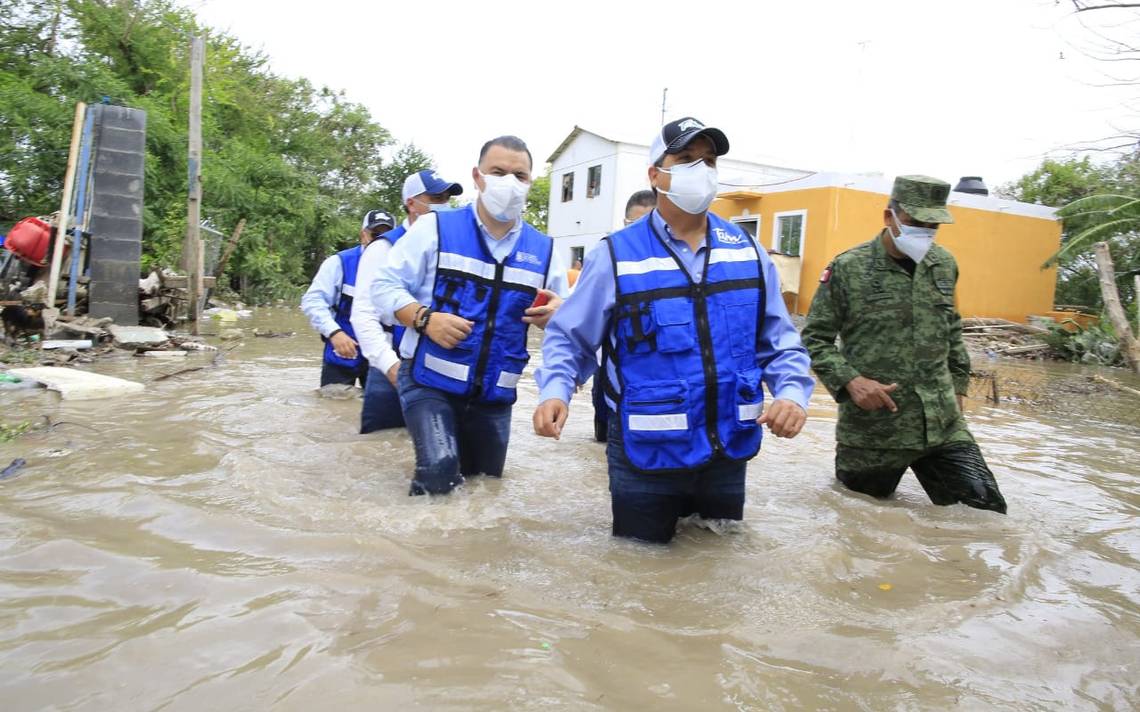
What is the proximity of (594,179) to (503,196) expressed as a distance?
28590mm

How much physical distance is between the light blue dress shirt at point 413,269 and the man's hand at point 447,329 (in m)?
0.23

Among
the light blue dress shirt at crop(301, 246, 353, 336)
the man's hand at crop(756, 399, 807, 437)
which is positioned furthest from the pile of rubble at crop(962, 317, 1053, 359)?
the man's hand at crop(756, 399, 807, 437)

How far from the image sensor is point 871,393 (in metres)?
4.09

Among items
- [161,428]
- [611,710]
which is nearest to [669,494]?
[611,710]

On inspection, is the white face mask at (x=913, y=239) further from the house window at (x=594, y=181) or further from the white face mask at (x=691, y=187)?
the house window at (x=594, y=181)

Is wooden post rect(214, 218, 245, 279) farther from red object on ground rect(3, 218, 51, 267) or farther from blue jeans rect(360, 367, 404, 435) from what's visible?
blue jeans rect(360, 367, 404, 435)

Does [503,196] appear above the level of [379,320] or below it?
above

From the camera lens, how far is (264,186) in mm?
25859

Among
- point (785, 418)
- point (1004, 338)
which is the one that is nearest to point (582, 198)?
point (1004, 338)

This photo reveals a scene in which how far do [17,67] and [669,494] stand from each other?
25507 mm

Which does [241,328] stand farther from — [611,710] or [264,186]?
[611,710]

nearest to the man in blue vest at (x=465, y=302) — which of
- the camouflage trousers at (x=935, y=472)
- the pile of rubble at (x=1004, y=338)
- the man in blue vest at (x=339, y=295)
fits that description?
the camouflage trousers at (x=935, y=472)

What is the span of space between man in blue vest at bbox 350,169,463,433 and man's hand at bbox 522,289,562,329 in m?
0.89

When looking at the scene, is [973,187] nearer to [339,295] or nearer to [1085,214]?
[1085,214]
